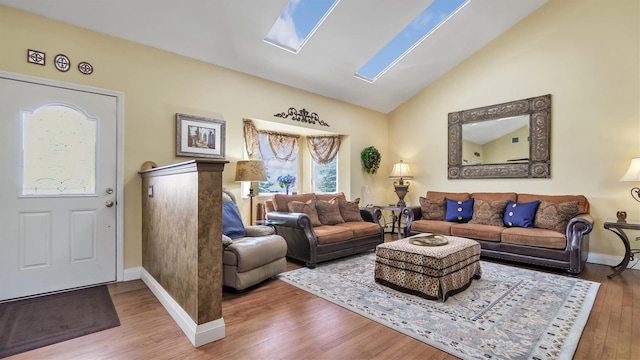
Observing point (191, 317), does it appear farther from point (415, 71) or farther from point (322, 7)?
point (415, 71)

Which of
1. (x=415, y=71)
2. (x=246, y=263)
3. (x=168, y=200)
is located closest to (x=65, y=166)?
(x=168, y=200)

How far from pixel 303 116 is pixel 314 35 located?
138cm

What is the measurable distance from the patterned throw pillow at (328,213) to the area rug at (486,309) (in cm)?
87

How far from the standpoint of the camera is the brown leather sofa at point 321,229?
12.1 ft

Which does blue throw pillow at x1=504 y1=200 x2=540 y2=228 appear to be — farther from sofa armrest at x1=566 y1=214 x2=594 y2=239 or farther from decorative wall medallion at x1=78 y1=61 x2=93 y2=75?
decorative wall medallion at x1=78 y1=61 x2=93 y2=75

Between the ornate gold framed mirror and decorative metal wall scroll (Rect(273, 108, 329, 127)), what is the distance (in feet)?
7.97

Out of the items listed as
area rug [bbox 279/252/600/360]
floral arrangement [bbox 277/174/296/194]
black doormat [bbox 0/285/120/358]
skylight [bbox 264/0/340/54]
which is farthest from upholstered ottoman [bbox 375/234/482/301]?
skylight [bbox 264/0/340/54]

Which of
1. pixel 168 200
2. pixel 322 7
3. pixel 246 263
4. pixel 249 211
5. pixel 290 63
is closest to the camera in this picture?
pixel 168 200

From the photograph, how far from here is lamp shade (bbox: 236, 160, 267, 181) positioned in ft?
12.6

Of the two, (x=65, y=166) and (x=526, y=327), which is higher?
(x=65, y=166)

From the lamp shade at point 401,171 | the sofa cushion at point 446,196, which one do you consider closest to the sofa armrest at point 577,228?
the sofa cushion at point 446,196

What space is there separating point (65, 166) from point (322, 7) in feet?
10.9

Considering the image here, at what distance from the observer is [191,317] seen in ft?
6.72

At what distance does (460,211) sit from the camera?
15.1 ft
